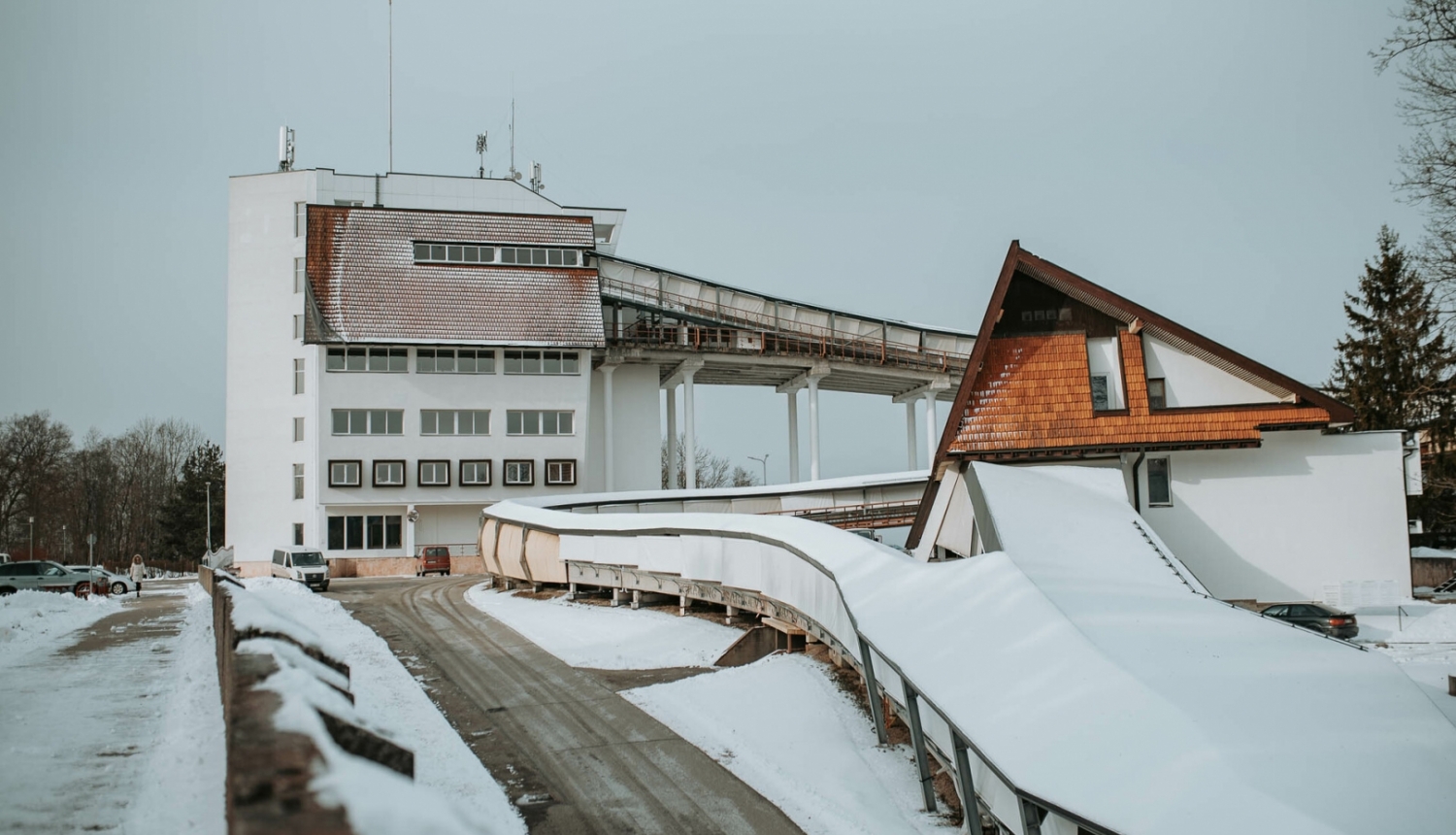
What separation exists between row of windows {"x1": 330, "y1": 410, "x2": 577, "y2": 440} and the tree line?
43.8 metres

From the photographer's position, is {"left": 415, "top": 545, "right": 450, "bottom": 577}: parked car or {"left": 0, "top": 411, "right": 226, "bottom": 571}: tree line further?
{"left": 0, "top": 411, "right": 226, "bottom": 571}: tree line

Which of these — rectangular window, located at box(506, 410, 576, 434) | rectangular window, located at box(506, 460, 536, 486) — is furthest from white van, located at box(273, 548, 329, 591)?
rectangular window, located at box(506, 410, 576, 434)

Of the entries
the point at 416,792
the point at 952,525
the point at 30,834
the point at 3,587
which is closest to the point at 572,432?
the point at 3,587

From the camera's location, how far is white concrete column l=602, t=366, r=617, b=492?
6362cm

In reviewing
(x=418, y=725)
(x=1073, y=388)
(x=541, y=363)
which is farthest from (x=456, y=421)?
(x=418, y=725)

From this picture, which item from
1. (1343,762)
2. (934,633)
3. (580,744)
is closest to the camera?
(1343,762)

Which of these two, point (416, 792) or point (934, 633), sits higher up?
point (416, 792)

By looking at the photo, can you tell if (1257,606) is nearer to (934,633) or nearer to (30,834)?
(934,633)

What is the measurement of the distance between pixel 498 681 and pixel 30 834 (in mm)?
9491

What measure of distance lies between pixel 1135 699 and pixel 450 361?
179 ft

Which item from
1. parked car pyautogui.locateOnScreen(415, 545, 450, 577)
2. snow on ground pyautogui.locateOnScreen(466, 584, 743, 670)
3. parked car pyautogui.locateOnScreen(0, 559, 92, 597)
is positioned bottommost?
parked car pyautogui.locateOnScreen(415, 545, 450, 577)

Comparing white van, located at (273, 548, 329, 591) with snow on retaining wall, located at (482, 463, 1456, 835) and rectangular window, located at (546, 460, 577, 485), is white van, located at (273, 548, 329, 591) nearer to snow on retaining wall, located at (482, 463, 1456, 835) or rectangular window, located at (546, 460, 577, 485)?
→ rectangular window, located at (546, 460, 577, 485)

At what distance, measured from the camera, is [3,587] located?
132 feet

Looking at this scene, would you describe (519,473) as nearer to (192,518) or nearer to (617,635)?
(617,635)
